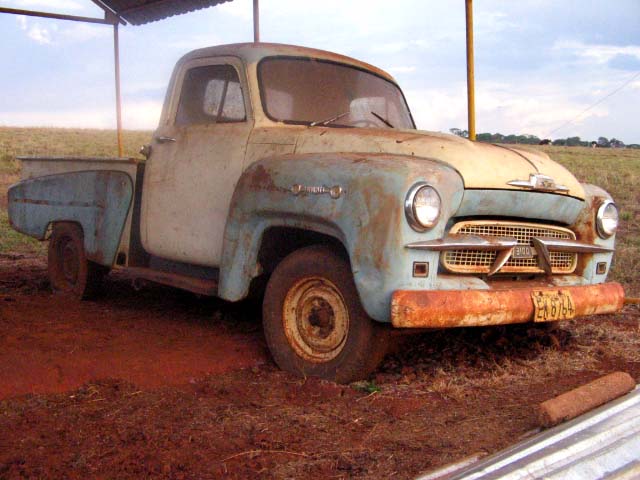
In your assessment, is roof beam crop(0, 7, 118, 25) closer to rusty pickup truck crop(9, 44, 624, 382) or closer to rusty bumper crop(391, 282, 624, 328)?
rusty pickup truck crop(9, 44, 624, 382)

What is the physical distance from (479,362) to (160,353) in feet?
6.18

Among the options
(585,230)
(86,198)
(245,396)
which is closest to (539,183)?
(585,230)

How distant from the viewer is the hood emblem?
12.9 feet

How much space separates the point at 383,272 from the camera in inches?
137

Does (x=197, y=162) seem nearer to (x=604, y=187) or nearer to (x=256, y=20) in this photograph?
→ (x=256, y=20)

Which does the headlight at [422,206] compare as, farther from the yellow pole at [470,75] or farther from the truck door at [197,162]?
the yellow pole at [470,75]

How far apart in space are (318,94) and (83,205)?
7.45 feet

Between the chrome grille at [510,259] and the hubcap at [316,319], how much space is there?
2.02 feet

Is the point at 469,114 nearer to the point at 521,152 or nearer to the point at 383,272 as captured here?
the point at 521,152

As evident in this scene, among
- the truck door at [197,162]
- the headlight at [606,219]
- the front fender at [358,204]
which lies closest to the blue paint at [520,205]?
the front fender at [358,204]

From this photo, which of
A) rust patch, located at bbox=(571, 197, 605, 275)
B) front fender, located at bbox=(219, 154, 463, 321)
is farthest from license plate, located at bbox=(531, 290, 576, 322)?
front fender, located at bbox=(219, 154, 463, 321)

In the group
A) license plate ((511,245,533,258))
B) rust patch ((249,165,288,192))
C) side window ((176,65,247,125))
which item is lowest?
license plate ((511,245,533,258))

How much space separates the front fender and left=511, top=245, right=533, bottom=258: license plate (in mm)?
516

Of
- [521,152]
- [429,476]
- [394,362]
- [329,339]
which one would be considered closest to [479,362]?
[394,362]
